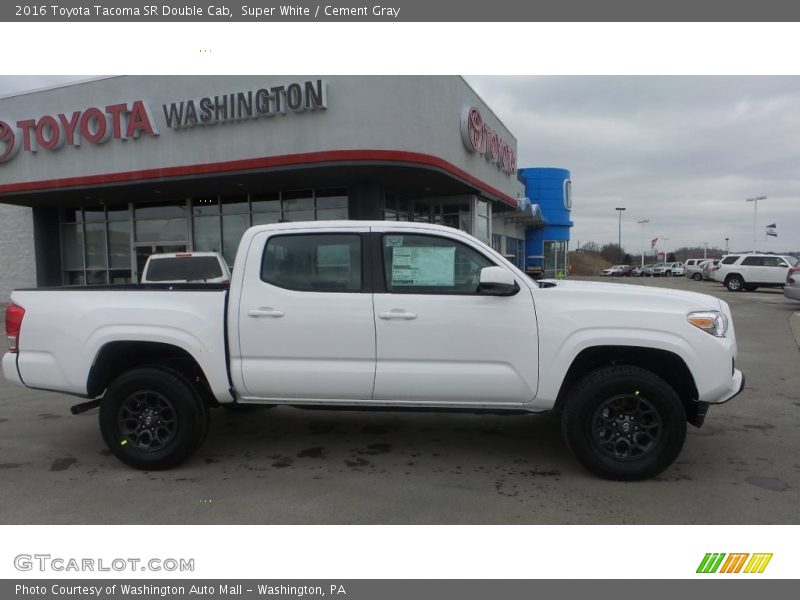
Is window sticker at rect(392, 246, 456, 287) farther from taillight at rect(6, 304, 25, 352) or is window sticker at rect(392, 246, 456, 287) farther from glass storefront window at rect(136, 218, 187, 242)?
glass storefront window at rect(136, 218, 187, 242)

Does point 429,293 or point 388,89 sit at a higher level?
point 388,89

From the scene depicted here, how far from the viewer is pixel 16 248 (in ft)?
70.0

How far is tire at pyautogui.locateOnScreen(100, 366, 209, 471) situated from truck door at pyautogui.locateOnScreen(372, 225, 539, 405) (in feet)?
5.04

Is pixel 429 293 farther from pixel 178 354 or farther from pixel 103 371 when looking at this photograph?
pixel 103 371

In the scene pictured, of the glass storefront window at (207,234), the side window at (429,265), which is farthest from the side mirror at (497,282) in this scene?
the glass storefront window at (207,234)

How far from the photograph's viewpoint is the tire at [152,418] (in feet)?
14.2

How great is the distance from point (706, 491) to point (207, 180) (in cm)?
1460

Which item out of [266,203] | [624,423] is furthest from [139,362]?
[266,203]

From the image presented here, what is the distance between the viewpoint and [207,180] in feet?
50.4

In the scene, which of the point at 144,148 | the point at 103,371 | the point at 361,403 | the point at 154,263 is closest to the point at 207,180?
the point at 144,148

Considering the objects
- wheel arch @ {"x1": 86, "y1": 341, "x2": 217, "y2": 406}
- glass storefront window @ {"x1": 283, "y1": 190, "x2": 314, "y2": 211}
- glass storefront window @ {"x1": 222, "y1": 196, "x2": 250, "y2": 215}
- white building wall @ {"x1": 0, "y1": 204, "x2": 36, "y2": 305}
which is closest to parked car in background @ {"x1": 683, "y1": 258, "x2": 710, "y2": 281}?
glass storefront window @ {"x1": 283, "y1": 190, "x2": 314, "y2": 211}

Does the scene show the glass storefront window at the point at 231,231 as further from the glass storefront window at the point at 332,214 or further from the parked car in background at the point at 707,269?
the parked car in background at the point at 707,269

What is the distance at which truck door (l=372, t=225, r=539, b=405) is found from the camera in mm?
4090

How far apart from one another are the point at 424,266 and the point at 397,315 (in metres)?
0.49
